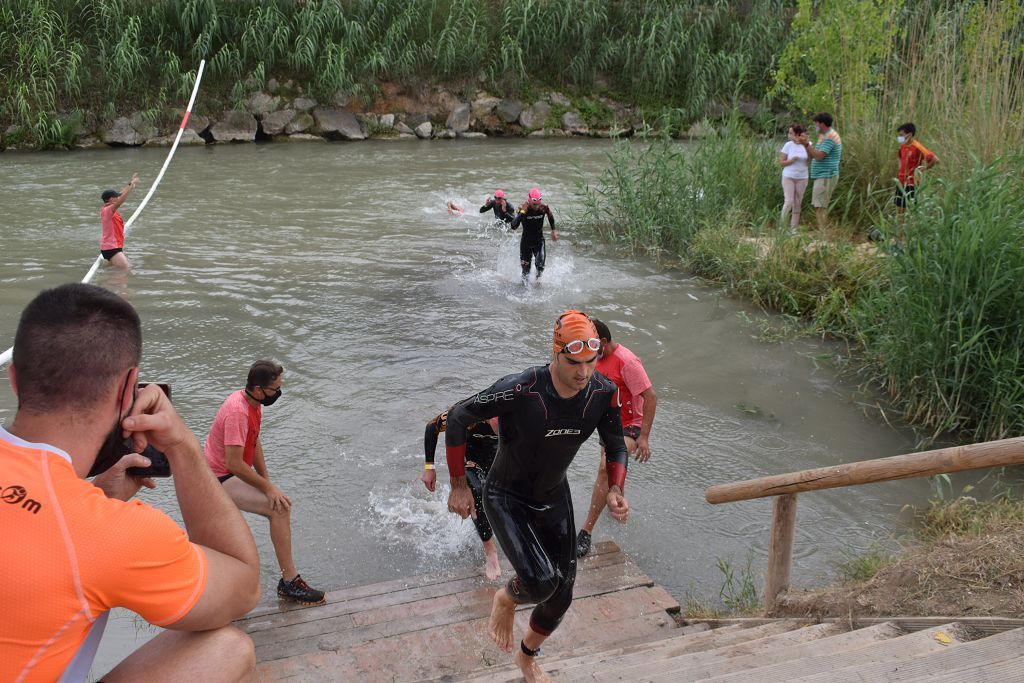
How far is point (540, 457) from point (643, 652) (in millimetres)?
1017

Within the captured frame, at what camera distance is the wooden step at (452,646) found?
420 cm

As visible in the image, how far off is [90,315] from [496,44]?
2521cm

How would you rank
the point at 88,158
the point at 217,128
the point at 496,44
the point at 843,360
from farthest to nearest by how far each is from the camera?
the point at 496,44 < the point at 217,128 < the point at 88,158 < the point at 843,360

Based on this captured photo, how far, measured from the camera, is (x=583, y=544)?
5746 mm

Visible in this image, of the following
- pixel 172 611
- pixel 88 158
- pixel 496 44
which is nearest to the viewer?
pixel 172 611

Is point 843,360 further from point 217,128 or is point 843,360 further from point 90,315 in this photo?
point 217,128

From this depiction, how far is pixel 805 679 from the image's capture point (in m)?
2.92

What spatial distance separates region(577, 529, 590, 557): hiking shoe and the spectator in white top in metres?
7.30

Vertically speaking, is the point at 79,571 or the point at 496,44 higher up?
the point at 496,44

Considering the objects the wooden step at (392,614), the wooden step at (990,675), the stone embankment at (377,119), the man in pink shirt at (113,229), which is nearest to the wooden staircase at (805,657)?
the wooden step at (990,675)

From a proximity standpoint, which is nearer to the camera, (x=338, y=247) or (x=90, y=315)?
(x=90, y=315)

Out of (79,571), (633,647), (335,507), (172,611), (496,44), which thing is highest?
(496,44)

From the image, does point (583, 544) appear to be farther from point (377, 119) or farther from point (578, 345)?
point (377, 119)

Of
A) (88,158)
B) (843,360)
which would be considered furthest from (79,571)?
(88,158)
